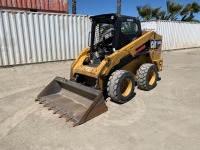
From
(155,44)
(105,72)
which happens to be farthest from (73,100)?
(155,44)

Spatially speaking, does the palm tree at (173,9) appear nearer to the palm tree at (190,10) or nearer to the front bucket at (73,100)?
the palm tree at (190,10)

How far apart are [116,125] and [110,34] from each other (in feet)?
9.08

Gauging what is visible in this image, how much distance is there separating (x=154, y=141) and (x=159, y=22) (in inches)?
520

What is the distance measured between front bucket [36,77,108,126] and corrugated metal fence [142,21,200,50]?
11.6 metres

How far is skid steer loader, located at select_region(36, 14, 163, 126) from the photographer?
4.59 meters

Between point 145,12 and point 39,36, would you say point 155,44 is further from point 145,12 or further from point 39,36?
point 145,12

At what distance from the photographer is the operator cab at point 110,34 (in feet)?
17.5

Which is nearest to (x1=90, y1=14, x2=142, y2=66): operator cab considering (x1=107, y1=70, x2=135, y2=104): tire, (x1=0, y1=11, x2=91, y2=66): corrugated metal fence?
(x1=107, y1=70, x2=135, y2=104): tire

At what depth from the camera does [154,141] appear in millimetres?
3502

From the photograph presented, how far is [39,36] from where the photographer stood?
9695 mm

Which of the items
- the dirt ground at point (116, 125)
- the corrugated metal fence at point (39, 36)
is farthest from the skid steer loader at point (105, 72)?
the corrugated metal fence at point (39, 36)

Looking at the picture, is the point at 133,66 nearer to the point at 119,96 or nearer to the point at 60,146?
the point at 119,96

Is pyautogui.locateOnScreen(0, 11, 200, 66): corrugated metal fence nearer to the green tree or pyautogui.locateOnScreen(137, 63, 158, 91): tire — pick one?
pyautogui.locateOnScreen(137, 63, 158, 91): tire

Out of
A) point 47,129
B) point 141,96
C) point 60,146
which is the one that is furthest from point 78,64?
point 60,146
